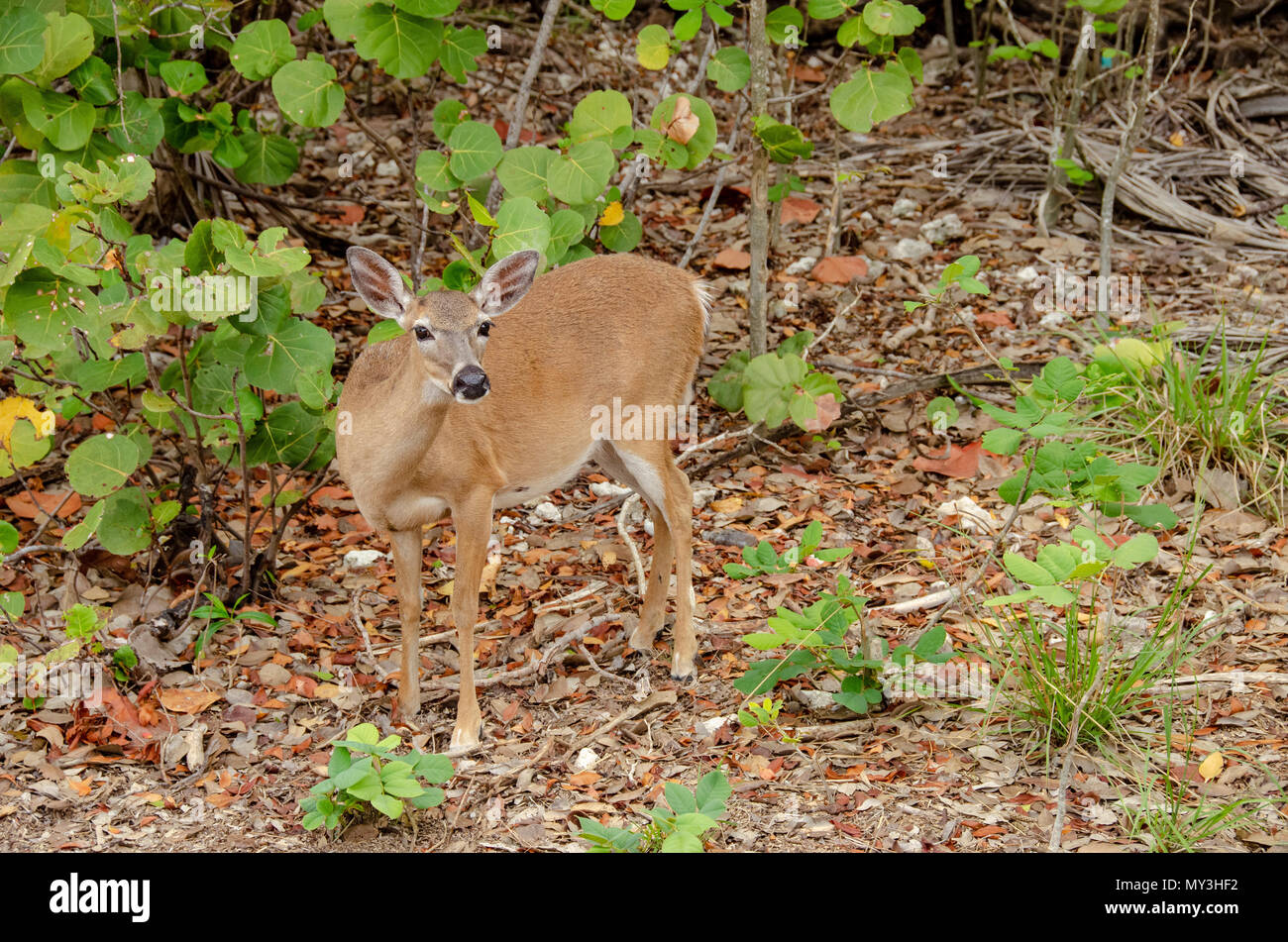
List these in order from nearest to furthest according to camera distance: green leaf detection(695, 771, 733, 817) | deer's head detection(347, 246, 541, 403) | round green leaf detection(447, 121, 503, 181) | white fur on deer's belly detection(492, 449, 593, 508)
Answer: green leaf detection(695, 771, 733, 817)
deer's head detection(347, 246, 541, 403)
white fur on deer's belly detection(492, 449, 593, 508)
round green leaf detection(447, 121, 503, 181)

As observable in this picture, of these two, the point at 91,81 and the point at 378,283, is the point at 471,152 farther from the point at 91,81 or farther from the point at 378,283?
the point at 91,81

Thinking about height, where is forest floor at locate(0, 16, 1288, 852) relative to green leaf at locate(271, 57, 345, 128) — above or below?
below

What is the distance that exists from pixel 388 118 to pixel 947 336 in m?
4.67

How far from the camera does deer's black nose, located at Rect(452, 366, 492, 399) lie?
4.86 m

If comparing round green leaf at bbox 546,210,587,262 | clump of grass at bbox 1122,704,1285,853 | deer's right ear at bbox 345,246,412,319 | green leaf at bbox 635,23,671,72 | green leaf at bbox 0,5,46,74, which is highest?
green leaf at bbox 635,23,671,72

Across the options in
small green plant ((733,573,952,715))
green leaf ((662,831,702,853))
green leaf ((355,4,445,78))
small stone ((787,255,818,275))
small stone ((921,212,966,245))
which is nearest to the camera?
green leaf ((662,831,702,853))

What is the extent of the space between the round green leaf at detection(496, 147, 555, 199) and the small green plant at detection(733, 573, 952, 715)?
2.28 meters

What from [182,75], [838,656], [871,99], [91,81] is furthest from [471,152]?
[838,656]

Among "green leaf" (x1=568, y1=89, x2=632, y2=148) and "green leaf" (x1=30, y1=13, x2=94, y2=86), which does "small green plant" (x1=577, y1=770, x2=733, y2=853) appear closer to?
"green leaf" (x1=568, y1=89, x2=632, y2=148)

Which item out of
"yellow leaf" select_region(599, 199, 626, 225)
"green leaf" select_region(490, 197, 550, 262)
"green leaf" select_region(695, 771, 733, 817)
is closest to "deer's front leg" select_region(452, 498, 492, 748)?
"green leaf" select_region(490, 197, 550, 262)

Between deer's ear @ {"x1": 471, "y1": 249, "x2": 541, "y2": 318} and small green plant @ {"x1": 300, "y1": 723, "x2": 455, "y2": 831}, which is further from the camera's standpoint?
deer's ear @ {"x1": 471, "y1": 249, "x2": 541, "y2": 318}

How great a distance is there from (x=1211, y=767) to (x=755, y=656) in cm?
190

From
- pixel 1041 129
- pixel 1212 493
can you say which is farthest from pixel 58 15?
pixel 1041 129

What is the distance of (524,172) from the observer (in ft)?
19.6
